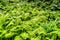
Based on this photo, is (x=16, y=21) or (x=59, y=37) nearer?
(x=59, y=37)

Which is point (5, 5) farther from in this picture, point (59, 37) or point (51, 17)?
point (59, 37)

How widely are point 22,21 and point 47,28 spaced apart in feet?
5.58

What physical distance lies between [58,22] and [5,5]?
477 centimetres

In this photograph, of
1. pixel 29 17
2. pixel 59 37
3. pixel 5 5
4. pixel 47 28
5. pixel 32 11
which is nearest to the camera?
pixel 59 37

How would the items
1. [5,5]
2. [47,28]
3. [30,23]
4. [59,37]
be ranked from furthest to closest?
[5,5], [30,23], [47,28], [59,37]

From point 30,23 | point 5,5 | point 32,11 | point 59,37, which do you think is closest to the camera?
point 59,37

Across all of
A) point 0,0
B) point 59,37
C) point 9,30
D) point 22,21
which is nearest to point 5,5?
point 0,0

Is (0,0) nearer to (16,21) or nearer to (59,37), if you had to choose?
(16,21)

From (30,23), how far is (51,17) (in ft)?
6.32

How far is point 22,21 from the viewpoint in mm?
8023

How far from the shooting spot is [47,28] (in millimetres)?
6930

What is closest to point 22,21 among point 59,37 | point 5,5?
point 59,37

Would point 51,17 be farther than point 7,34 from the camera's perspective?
Yes

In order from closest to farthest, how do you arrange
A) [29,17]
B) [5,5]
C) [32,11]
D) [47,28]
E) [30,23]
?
[47,28] → [30,23] → [29,17] → [32,11] → [5,5]
